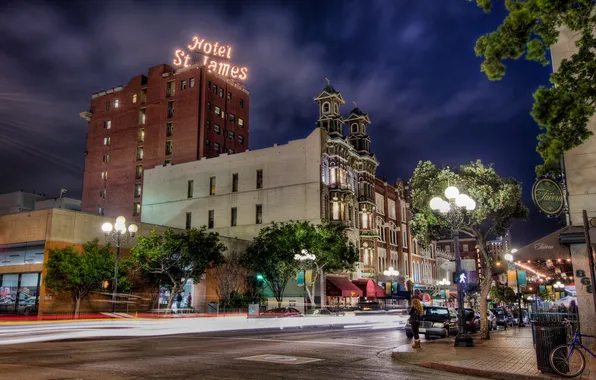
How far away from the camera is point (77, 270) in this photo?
35.5m

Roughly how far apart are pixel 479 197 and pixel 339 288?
34680 millimetres

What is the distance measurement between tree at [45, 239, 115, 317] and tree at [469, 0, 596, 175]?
31.7m

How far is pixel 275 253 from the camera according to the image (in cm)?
4838

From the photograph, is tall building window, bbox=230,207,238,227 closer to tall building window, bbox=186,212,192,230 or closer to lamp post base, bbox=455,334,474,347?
tall building window, bbox=186,212,192,230

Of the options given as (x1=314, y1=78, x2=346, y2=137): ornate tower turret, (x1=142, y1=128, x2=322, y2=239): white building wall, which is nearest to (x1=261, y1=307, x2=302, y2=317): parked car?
(x1=142, y1=128, x2=322, y2=239): white building wall

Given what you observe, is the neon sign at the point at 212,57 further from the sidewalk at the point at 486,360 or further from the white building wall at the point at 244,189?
the sidewalk at the point at 486,360

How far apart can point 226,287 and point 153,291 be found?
25.3 ft

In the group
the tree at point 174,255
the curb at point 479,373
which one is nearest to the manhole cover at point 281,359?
the curb at point 479,373

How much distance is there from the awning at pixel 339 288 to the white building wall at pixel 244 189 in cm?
712

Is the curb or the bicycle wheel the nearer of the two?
the bicycle wheel

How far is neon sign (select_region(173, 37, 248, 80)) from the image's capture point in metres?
78.1

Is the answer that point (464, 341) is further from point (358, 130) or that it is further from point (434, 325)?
point (358, 130)

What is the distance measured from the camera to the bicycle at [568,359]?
11133 mm

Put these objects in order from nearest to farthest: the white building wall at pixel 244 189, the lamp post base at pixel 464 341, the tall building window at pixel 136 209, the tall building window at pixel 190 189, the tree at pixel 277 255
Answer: the lamp post base at pixel 464 341 < the tree at pixel 277 255 < the white building wall at pixel 244 189 < the tall building window at pixel 190 189 < the tall building window at pixel 136 209
